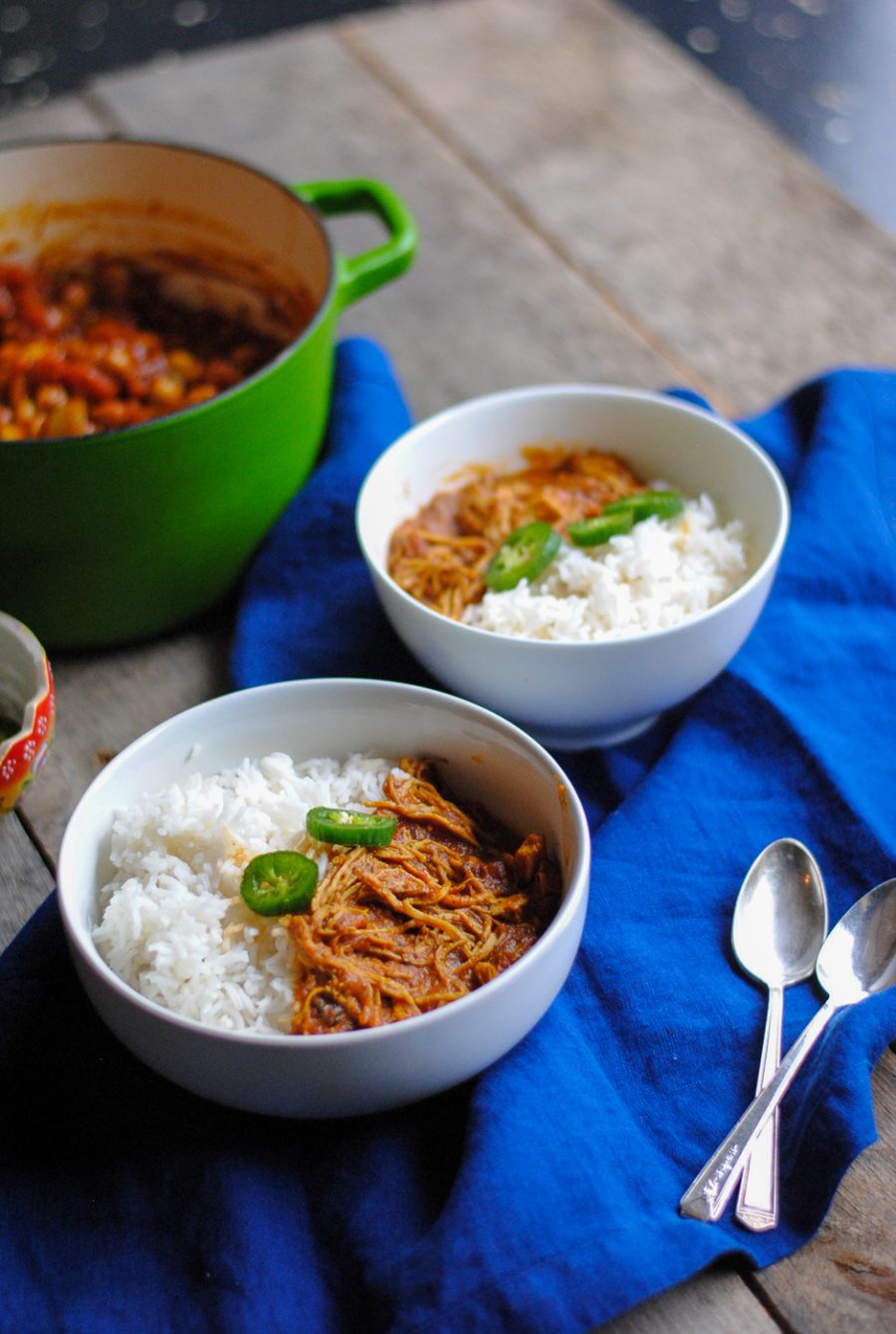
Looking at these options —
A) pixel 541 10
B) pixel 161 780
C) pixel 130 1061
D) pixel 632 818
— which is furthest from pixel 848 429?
pixel 541 10

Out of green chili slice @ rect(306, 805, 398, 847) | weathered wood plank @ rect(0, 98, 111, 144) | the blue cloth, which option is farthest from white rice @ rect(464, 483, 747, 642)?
weathered wood plank @ rect(0, 98, 111, 144)

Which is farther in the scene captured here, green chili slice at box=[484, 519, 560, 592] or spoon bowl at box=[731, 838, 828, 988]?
green chili slice at box=[484, 519, 560, 592]

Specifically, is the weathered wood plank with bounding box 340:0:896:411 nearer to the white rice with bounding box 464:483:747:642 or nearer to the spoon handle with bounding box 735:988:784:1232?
the white rice with bounding box 464:483:747:642

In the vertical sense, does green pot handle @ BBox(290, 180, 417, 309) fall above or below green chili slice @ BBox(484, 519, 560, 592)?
above

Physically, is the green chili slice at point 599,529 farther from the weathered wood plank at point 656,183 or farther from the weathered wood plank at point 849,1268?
the weathered wood plank at point 849,1268

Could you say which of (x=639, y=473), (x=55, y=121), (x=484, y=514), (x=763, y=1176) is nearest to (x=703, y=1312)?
(x=763, y=1176)

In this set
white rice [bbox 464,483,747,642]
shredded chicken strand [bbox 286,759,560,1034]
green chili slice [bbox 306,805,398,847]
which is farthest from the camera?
white rice [bbox 464,483,747,642]

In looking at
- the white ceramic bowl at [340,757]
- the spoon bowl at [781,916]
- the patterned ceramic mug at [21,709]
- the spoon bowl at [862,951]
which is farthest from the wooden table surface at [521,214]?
the spoon bowl at [862,951]
